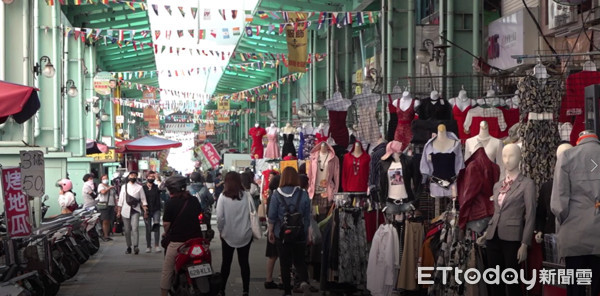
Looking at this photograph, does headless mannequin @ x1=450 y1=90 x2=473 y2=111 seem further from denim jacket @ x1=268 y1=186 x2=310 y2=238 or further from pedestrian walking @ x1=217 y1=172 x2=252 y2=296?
pedestrian walking @ x1=217 y1=172 x2=252 y2=296

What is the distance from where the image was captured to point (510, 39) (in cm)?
1855

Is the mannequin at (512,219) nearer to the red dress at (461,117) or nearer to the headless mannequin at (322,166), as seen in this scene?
the red dress at (461,117)

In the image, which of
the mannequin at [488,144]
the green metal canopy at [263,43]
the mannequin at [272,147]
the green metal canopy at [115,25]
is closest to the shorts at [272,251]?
the mannequin at [488,144]

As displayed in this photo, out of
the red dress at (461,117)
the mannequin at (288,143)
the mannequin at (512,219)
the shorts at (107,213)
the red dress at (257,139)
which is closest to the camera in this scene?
the mannequin at (512,219)

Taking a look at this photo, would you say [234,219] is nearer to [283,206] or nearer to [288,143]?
[283,206]

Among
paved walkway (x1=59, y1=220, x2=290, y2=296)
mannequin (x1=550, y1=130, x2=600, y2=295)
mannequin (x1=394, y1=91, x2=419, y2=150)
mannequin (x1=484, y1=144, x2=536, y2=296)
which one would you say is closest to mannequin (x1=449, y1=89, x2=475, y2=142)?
mannequin (x1=394, y1=91, x2=419, y2=150)

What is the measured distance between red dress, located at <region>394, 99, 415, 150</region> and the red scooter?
3.03m

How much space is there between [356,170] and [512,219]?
4.72 meters

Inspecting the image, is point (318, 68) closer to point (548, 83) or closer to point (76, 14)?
point (76, 14)

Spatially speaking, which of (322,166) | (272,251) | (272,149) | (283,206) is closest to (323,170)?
(322,166)

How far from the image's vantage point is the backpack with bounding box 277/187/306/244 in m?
11.9

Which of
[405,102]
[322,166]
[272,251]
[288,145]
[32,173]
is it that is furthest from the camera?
[288,145]

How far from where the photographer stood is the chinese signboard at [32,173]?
12.1 m

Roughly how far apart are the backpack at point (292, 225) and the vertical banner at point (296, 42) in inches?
592
